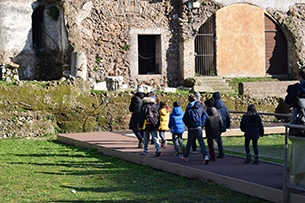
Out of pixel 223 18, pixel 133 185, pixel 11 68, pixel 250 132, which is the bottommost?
pixel 133 185

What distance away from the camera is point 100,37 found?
2908cm

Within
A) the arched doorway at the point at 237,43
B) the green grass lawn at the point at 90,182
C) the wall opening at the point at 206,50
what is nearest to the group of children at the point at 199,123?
the green grass lawn at the point at 90,182

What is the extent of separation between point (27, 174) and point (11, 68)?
13.4m

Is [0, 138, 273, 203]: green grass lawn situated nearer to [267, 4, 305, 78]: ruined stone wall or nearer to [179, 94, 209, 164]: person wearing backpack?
[179, 94, 209, 164]: person wearing backpack

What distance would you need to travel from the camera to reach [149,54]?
31.0 metres

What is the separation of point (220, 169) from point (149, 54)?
18137mm

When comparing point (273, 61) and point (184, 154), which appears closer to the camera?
point (184, 154)

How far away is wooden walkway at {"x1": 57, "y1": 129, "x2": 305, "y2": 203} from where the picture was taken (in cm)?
1097

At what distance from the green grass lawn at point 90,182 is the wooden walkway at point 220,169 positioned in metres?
0.17

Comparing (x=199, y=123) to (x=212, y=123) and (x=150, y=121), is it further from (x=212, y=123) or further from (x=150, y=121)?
(x=150, y=121)

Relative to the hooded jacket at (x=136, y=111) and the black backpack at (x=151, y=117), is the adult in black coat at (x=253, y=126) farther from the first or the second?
the hooded jacket at (x=136, y=111)

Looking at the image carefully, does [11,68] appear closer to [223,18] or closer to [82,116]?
[82,116]

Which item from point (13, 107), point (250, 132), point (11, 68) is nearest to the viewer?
point (250, 132)

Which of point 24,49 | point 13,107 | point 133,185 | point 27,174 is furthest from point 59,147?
point 24,49
